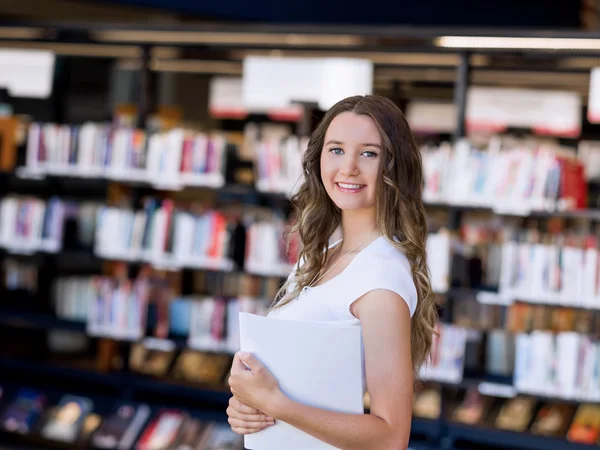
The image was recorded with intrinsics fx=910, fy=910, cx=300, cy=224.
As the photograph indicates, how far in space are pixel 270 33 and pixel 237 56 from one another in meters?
0.78

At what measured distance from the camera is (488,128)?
8312mm

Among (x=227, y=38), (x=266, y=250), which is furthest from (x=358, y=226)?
(x=227, y=38)

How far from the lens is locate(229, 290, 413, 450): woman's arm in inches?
→ 66.1

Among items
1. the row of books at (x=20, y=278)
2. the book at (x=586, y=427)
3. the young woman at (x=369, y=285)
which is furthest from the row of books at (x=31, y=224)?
the young woman at (x=369, y=285)

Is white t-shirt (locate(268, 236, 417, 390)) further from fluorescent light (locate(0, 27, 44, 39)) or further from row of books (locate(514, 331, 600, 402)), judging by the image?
fluorescent light (locate(0, 27, 44, 39))

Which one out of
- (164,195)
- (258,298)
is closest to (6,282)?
(164,195)

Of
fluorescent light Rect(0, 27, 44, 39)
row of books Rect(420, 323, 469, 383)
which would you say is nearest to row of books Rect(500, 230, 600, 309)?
row of books Rect(420, 323, 469, 383)

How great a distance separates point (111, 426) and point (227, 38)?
2.33 m

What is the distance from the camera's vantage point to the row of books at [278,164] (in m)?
5.06

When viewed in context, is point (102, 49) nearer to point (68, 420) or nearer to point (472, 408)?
point (68, 420)

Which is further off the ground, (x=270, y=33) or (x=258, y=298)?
(x=270, y=33)

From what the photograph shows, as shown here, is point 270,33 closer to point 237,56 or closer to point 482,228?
point 237,56

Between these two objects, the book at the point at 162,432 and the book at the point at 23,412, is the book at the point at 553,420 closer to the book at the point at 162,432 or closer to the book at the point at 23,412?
the book at the point at 162,432

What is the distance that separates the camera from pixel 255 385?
175 cm
